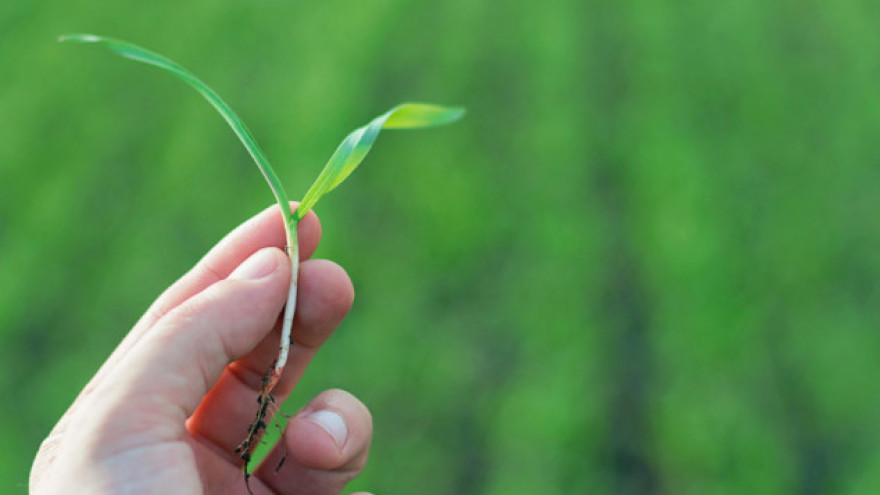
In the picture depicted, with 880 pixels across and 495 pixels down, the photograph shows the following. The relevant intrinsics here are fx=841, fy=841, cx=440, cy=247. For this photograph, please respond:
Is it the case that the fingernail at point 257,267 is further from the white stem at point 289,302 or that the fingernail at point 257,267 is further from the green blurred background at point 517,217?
the green blurred background at point 517,217

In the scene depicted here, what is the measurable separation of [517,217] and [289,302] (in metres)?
0.58

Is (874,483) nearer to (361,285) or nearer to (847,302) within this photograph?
(847,302)

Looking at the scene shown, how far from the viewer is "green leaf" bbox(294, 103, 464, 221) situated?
552mm

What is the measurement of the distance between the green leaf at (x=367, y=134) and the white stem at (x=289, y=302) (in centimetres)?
2

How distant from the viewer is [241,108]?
1251 millimetres

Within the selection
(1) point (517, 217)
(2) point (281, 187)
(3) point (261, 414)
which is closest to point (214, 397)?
(3) point (261, 414)

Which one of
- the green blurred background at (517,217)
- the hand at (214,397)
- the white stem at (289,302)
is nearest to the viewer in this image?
the hand at (214,397)

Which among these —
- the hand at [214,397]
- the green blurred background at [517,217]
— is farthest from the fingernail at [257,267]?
the green blurred background at [517,217]

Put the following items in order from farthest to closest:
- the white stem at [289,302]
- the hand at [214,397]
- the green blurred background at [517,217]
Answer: the green blurred background at [517,217] < the white stem at [289,302] < the hand at [214,397]

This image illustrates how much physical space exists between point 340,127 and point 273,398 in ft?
1.99

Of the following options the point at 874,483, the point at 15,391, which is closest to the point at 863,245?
the point at 874,483

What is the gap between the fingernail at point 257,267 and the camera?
0.59 metres

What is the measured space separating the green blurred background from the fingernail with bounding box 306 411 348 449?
1.17 feet

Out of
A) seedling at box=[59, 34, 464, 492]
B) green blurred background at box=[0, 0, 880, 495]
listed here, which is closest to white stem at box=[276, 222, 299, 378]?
seedling at box=[59, 34, 464, 492]
